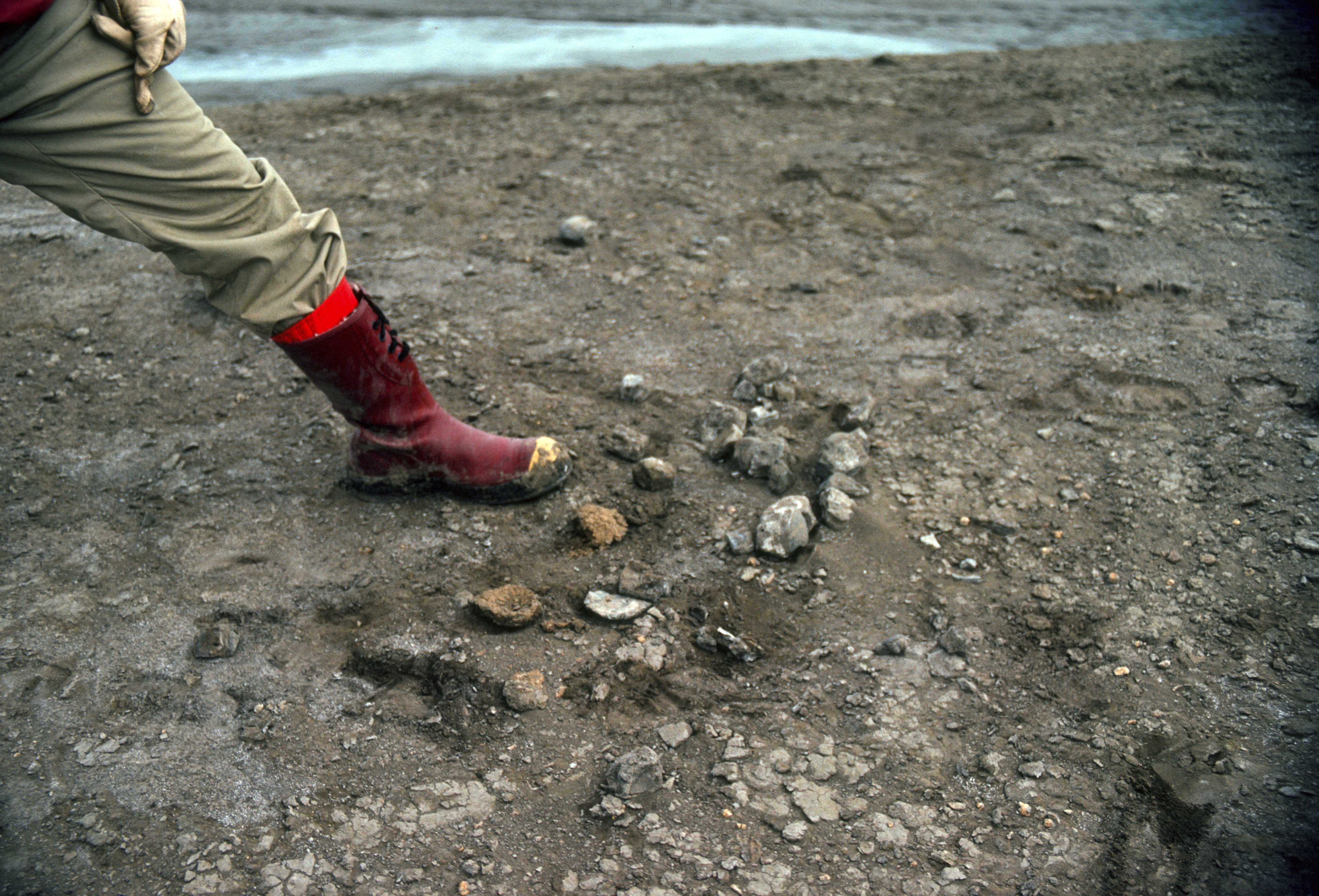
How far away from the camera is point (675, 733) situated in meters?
1.53

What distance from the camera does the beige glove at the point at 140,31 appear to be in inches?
56.8

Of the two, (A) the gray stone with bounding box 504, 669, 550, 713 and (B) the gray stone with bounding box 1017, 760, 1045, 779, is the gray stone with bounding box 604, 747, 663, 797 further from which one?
(B) the gray stone with bounding box 1017, 760, 1045, 779

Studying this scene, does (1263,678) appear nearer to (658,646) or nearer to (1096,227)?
(658,646)

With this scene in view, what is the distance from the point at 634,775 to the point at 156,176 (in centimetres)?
133

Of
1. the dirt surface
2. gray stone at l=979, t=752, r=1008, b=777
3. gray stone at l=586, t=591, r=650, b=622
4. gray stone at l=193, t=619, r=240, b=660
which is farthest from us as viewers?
gray stone at l=586, t=591, r=650, b=622

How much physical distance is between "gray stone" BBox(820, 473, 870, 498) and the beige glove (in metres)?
1.52

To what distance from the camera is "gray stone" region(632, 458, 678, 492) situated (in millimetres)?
2039

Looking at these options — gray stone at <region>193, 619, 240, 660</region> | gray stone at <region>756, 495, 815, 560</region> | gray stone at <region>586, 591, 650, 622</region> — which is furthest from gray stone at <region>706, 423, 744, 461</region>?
gray stone at <region>193, 619, 240, 660</region>

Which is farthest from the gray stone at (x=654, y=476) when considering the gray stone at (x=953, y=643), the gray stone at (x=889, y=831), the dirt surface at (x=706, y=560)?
the gray stone at (x=889, y=831)

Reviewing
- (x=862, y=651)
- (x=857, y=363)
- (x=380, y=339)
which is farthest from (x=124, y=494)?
(x=857, y=363)

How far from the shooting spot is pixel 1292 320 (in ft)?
8.18

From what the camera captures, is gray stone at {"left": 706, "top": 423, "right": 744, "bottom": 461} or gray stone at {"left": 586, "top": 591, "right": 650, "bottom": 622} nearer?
gray stone at {"left": 586, "top": 591, "right": 650, "bottom": 622}

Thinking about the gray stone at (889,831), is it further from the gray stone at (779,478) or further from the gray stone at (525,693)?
the gray stone at (779,478)

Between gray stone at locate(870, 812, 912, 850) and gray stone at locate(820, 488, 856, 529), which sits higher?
gray stone at locate(820, 488, 856, 529)
